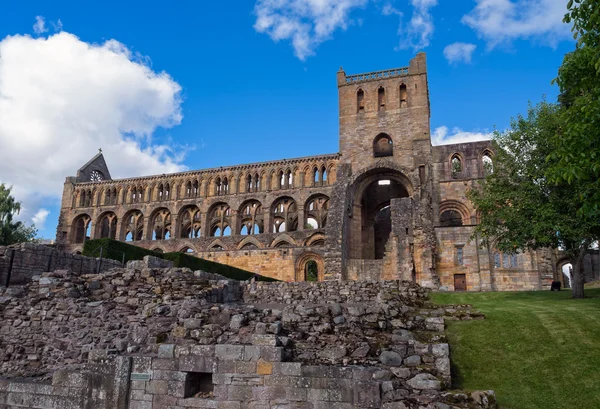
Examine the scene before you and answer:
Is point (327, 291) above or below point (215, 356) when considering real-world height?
above

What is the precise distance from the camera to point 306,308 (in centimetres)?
1144

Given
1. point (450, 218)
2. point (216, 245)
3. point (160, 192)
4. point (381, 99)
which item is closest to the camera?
point (450, 218)

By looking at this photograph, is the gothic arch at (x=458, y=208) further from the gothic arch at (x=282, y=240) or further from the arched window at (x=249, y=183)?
the arched window at (x=249, y=183)

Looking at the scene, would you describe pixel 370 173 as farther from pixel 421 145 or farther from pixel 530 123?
pixel 530 123

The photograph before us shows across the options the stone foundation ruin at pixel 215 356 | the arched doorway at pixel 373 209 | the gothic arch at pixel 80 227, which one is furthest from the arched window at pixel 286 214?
the stone foundation ruin at pixel 215 356

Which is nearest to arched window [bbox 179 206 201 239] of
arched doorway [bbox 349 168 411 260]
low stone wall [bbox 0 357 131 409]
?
arched doorway [bbox 349 168 411 260]

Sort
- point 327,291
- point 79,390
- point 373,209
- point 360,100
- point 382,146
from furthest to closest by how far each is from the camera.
→ 1. point 373,209
2. point 360,100
3. point 382,146
4. point 327,291
5. point 79,390

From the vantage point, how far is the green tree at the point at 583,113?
9664mm

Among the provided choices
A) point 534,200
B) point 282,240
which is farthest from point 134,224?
point 534,200

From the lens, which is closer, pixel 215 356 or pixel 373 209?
pixel 215 356

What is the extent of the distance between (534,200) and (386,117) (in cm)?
1864

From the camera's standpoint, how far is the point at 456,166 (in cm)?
3844

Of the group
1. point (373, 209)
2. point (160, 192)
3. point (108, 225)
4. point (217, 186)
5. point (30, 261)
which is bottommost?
point (30, 261)

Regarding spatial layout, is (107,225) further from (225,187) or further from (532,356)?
(532,356)
